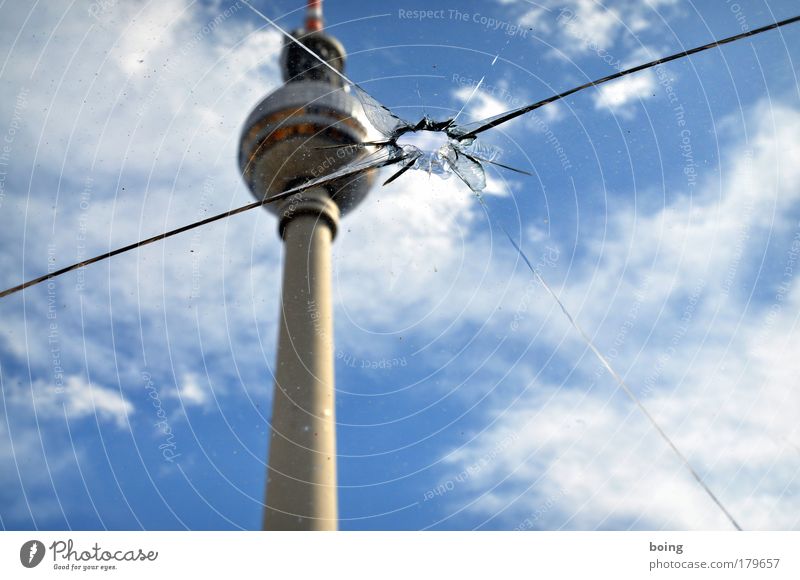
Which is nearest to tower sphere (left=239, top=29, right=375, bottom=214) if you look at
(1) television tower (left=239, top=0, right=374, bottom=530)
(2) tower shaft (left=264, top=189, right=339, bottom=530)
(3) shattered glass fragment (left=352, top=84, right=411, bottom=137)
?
(1) television tower (left=239, top=0, right=374, bottom=530)

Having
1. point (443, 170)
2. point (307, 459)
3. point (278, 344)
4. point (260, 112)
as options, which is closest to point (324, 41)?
point (260, 112)

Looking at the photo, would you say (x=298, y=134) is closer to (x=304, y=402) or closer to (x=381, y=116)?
(x=304, y=402)

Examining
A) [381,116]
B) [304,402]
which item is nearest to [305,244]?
[304,402]

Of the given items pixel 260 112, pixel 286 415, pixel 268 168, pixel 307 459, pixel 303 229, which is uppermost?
pixel 260 112

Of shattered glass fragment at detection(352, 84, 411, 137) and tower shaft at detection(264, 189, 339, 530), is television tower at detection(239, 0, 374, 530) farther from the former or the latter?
shattered glass fragment at detection(352, 84, 411, 137)
